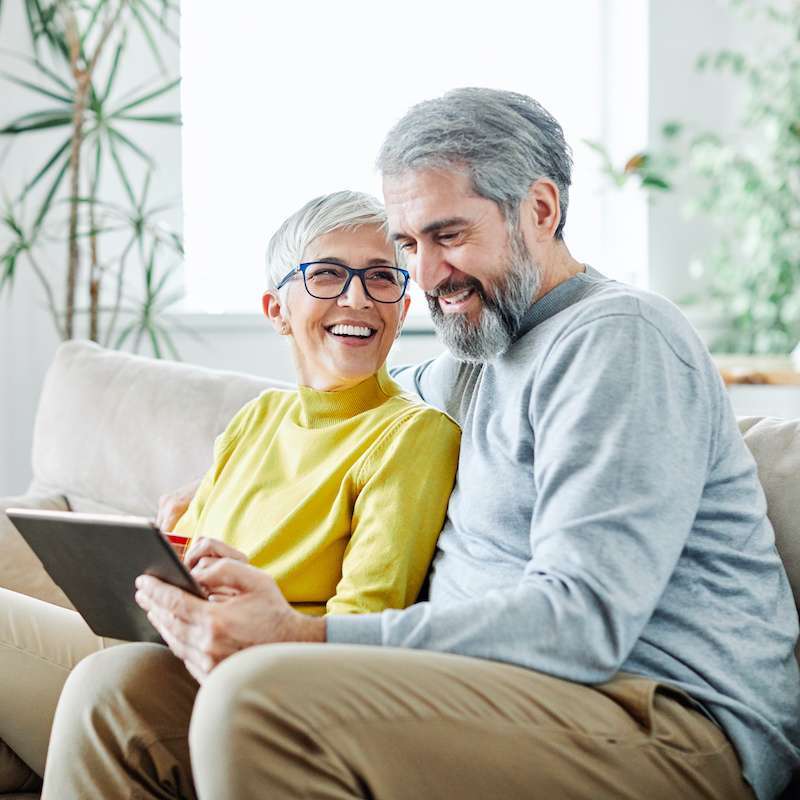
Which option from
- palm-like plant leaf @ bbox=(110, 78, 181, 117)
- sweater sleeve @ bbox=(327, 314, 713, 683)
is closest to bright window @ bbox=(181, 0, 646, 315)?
palm-like plant leaf @ bbox=(110, 78, 181, 117)

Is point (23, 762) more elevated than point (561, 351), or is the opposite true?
point (561, 351)

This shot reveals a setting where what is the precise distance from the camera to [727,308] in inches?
175

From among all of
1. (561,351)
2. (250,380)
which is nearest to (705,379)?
(561,351)

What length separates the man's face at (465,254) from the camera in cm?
155

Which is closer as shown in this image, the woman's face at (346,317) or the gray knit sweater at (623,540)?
the gray knit sweater at (623,540)

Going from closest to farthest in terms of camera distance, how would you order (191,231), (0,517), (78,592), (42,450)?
(78,592)
(0,517)
(42,450)
(191,231)

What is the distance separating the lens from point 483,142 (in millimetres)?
1535

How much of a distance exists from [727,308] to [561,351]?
3182 millimetres

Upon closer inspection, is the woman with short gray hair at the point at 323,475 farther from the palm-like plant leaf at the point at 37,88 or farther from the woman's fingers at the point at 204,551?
the palm-like plant leaf at the point at 37,88

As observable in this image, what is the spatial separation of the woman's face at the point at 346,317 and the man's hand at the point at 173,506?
35 cm

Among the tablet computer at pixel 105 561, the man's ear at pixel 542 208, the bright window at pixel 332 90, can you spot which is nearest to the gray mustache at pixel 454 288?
the man's ear at pixel 542 208

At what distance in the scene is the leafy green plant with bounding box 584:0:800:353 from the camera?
4207 mm

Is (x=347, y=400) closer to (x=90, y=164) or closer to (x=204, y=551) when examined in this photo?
(x=204, y=551)

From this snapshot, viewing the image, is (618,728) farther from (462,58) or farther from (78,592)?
(462,58)
